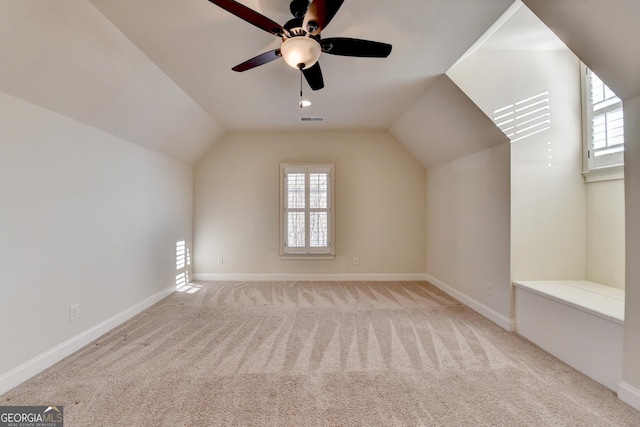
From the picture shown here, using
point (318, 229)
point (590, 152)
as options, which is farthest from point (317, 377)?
point (590, 152)

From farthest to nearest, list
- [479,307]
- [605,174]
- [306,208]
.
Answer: [306,208], [479,307], [605,174]

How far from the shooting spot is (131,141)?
297 centimetres

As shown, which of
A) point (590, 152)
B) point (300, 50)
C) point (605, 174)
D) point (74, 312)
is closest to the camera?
point (300, 50)

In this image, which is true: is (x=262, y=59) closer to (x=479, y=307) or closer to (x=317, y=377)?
(x=317, y=377)

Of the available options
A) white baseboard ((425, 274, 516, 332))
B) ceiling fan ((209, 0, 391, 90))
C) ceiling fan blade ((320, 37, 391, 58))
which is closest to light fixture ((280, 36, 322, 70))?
ceiling fan ((209, 0, 391, 90))

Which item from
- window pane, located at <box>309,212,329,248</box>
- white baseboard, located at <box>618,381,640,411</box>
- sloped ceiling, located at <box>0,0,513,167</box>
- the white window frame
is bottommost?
white baseboard, located at <box>618,381,640,411</box>

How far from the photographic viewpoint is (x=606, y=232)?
2387 mm

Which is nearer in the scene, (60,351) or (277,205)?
(60,351)

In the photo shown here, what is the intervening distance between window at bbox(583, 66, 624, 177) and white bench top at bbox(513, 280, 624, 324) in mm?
1123

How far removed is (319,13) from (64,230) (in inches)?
105

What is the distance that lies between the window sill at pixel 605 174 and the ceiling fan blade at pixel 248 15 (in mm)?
3074

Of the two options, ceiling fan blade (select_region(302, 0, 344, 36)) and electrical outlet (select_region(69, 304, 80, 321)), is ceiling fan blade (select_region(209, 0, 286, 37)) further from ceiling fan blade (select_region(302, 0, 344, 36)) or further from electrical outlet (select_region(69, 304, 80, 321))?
electrical outlet (select_region(69, 304, 80, 321))

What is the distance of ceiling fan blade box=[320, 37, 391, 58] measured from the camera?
1657 mm

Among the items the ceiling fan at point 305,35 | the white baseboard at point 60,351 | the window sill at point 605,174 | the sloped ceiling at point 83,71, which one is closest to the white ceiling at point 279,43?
the sloped ceiling at point 83,71
